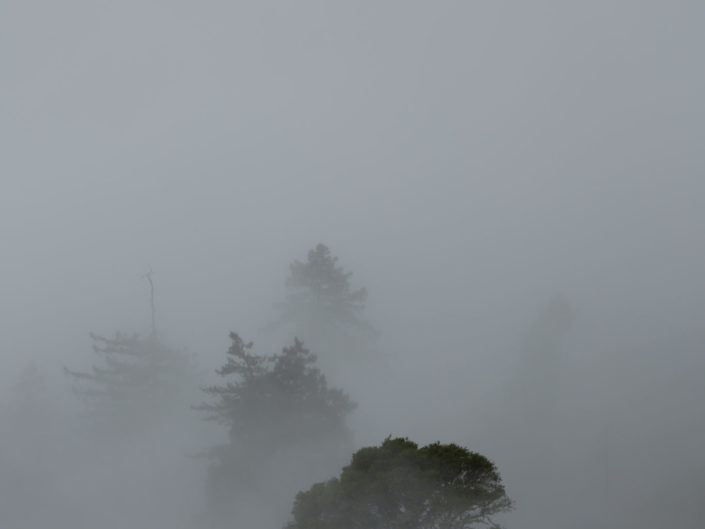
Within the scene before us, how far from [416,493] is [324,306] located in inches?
878

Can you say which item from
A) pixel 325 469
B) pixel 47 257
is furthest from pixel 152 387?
pixel 47 257

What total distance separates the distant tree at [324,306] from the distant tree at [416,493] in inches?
788

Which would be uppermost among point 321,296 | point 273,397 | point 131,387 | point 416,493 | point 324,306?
point 321,296


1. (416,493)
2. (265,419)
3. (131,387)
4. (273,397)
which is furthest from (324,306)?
(416,493)

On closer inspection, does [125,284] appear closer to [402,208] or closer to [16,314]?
[16,314]

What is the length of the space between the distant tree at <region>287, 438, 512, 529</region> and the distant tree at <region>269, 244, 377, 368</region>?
20.0m

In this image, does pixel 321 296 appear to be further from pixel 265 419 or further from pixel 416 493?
pixel 416 493

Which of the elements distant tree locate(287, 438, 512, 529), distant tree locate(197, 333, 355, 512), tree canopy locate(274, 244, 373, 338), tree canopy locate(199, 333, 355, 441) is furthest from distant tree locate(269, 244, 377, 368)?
distant tree locate(287, 438, 512, 529)

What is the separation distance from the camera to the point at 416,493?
399 inches

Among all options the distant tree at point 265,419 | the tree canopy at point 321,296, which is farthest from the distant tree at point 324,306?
the distant tree at point 265,419

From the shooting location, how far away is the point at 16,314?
73500 millimetres

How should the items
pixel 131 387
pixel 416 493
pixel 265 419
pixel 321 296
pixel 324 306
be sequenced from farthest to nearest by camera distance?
pixel 324 306 < pixel 321 296 < pixel 131 387 < pixel 265 419 < pixel 416 493

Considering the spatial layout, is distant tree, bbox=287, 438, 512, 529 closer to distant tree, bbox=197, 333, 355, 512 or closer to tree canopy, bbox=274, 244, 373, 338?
distant tree, bbox=197, 333, 355, 512

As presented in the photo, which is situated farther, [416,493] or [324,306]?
[324,306]
